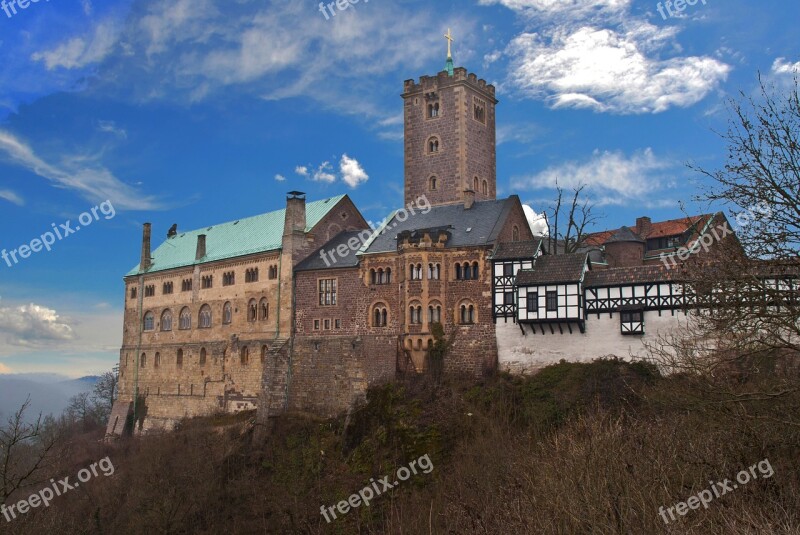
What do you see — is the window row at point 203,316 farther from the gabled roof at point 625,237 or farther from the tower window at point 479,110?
the gabled roof at point 625,237

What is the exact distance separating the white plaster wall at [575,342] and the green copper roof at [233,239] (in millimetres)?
16700

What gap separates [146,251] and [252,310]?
17.3 meters

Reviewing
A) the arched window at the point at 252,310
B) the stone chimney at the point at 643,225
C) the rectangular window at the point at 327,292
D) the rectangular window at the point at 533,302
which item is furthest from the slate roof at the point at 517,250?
the stone chimney at the point at 643,225

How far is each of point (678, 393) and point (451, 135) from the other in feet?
119

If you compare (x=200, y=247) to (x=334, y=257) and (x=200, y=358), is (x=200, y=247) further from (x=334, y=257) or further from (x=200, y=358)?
(x=334, y=257)

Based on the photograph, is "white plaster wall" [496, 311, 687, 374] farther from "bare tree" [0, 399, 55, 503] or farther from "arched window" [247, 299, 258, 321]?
"bare tree" [0, 399, 55, 503]

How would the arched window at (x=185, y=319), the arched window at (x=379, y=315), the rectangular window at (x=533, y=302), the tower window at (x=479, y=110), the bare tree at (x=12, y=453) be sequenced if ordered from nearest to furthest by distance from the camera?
the bare tree at (x=12, y=453) → the rectangular window at (x=533, y=302) → the arched window at (x=379, y=315) → the tower window at (x=479, y=110) → the arched window at (x=185, y=319)

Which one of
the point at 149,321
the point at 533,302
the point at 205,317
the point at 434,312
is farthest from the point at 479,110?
the point at 149,321

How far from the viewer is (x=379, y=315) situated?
46.3m

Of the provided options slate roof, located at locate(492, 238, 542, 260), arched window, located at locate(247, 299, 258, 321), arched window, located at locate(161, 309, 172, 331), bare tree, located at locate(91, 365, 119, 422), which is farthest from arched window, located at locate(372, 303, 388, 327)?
bare tree, located at locate(91, 365, 119, 422)

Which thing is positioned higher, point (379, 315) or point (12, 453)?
point (379, 315)

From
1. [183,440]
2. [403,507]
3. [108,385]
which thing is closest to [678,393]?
[403,507]

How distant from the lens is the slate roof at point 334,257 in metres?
48.8

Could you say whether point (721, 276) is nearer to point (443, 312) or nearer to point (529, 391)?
point (529, 391)
